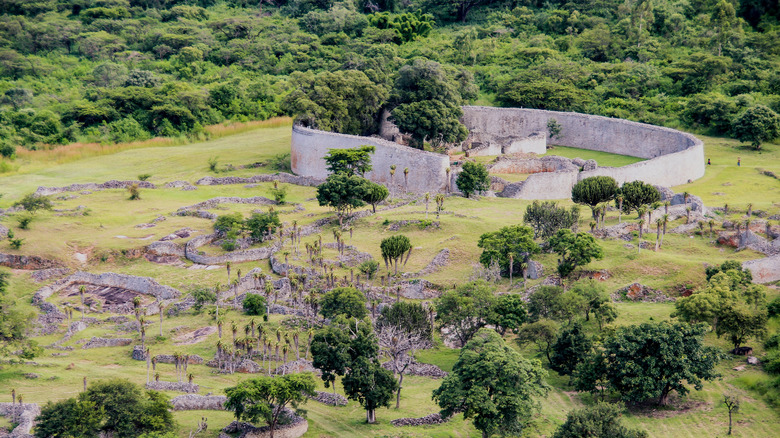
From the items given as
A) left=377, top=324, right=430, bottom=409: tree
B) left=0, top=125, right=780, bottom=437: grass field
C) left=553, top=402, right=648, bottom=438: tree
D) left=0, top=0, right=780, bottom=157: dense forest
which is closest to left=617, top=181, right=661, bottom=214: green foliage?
left=0, top=125, right=780, bottom=437: grass field

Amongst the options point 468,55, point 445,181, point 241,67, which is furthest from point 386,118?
point 241,67

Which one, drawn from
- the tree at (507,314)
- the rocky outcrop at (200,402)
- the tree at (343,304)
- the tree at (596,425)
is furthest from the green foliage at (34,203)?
the tree at (596,425)

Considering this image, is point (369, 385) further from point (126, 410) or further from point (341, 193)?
point (341, 193)

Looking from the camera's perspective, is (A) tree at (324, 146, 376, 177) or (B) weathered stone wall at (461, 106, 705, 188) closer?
(A) tree at (324, 146, 376, 177)

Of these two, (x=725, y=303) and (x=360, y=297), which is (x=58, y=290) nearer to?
(x=360, y=297)

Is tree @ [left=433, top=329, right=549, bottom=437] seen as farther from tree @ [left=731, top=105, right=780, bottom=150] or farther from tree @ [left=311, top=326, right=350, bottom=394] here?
tree @ [left=731, top=105, right=780, bottom=150]

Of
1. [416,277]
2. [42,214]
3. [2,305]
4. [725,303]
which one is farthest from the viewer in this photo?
[42,214]

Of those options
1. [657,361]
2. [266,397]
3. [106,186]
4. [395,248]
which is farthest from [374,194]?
[266,397]
